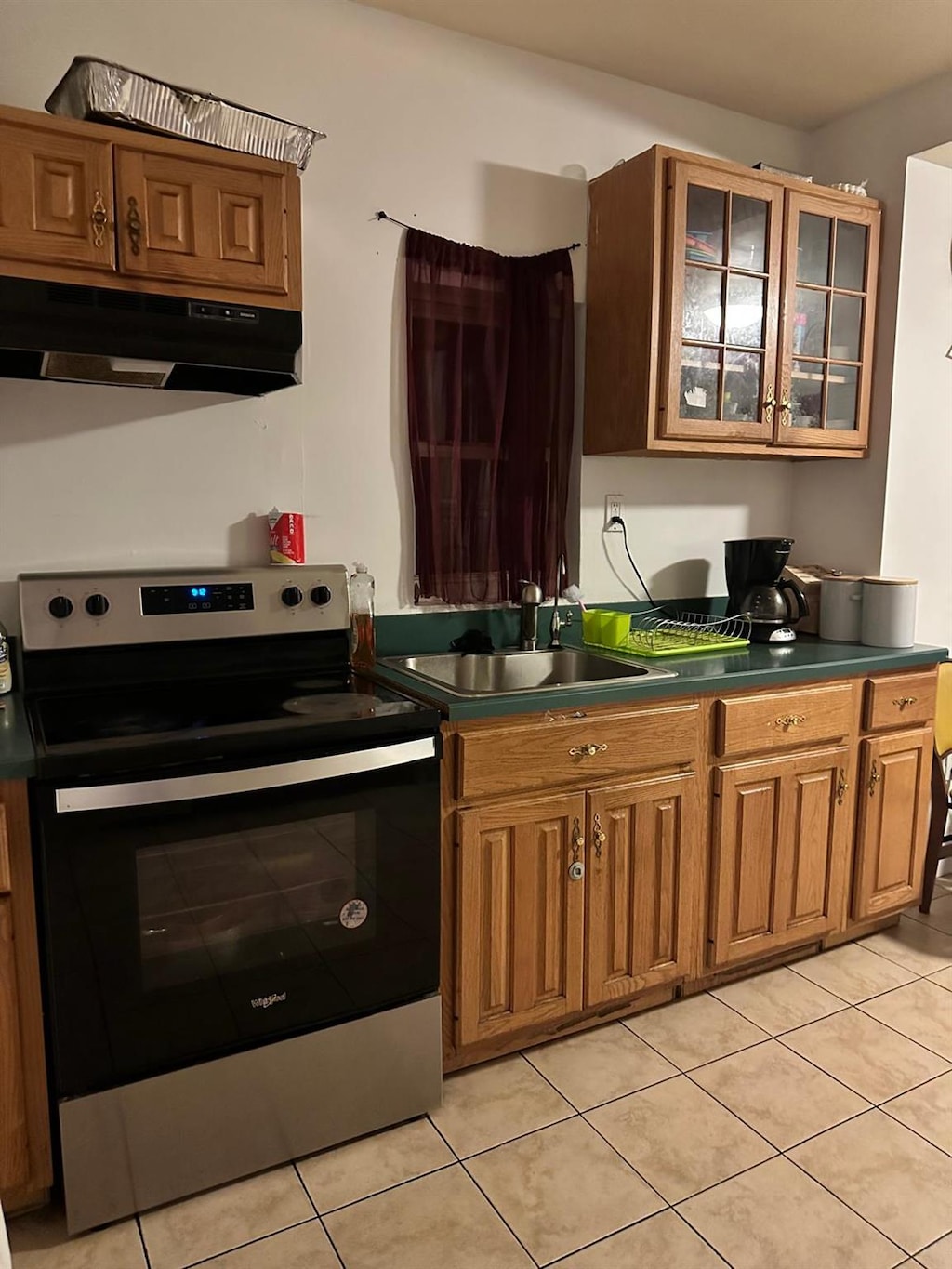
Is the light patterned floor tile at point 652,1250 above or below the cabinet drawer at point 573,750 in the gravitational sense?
below

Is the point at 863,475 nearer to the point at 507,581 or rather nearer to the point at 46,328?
the point at 507,581

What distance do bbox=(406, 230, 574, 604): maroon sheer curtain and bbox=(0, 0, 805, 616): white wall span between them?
6cm

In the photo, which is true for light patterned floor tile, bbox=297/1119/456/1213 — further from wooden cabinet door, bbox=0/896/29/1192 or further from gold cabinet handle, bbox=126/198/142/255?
gold cabinet handle, bbox=126/198/142/255

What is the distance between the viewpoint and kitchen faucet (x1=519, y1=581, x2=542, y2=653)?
103 inches

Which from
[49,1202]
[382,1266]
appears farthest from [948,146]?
[49,1202]

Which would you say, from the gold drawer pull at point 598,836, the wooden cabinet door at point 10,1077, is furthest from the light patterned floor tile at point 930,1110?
the wooden cabinet door at point 10,1077

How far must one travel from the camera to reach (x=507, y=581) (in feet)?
8.81

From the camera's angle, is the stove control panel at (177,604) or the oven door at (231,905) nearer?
the oven door at (231,905)

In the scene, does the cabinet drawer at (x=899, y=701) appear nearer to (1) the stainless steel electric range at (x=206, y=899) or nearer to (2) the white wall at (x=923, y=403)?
(2) the white wall at (x=923, y=403)

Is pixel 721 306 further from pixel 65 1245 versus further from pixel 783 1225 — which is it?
pixel 65 1245

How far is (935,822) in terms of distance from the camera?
289 cm

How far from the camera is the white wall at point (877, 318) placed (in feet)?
9.14

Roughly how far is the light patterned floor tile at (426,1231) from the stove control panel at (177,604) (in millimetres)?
1229

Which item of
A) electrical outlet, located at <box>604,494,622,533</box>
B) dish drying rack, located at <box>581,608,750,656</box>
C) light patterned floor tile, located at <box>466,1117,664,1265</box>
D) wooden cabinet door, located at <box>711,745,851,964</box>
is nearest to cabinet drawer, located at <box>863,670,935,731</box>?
wooden cabinet door, located at <box>711,745,851,964</box>
